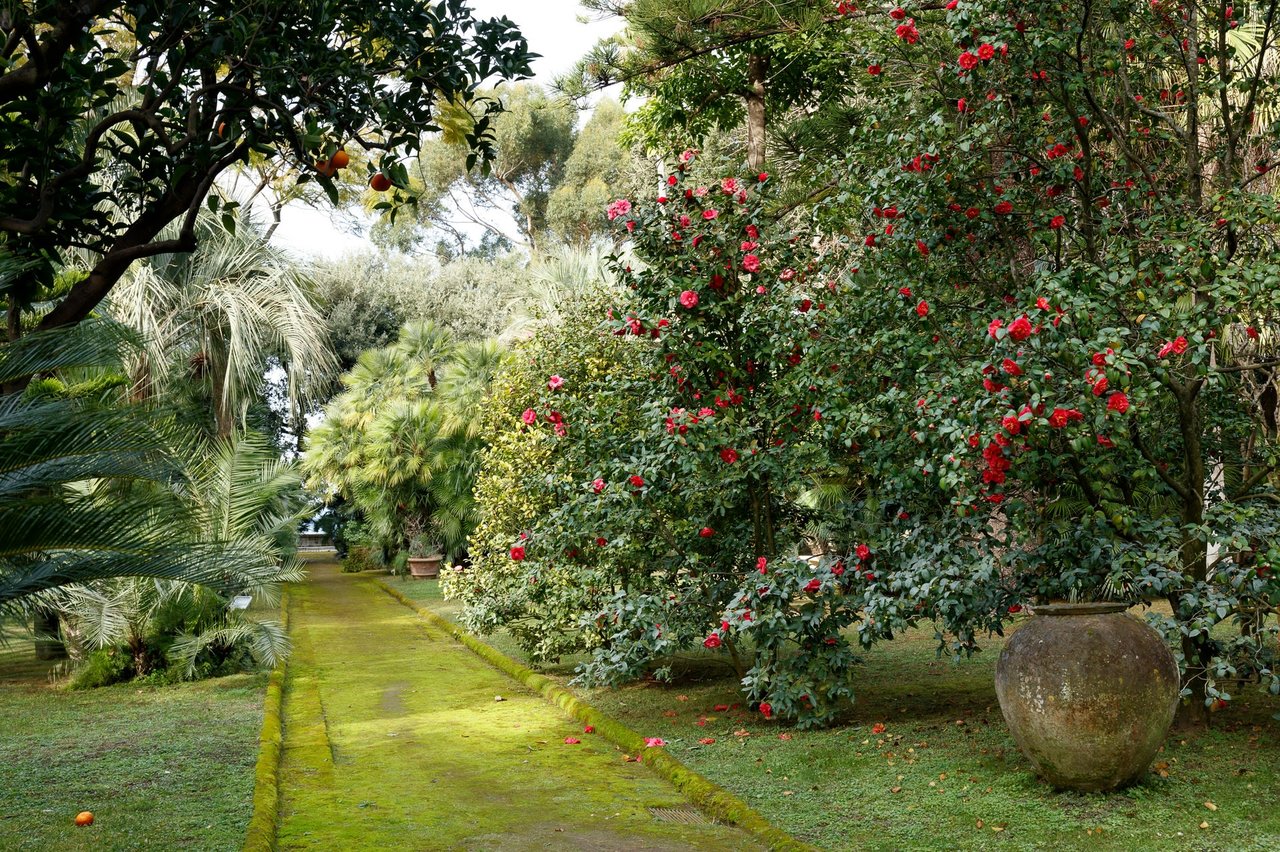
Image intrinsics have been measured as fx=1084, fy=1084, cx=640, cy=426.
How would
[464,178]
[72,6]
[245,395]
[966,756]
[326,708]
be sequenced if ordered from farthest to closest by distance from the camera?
[464,178] → [245,395] → [326,708] → [966,756] → [72,6]

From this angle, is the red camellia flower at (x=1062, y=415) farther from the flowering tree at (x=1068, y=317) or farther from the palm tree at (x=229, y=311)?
the palm tree at (x=229, y=311)

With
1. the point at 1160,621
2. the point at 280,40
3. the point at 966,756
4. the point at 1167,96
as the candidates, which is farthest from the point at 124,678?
the point at 1167,96

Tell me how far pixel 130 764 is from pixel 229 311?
11.0 meters

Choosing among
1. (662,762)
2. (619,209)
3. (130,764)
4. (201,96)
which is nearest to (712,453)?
(619,209)

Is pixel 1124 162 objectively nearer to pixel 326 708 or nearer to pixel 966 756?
pixel 966 756

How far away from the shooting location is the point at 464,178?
42344 mm

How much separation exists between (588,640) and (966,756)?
372 centimetres

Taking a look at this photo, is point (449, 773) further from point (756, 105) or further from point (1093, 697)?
point (756, 105)

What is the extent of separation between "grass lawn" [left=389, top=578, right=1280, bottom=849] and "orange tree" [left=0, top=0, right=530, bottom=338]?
3902 mm

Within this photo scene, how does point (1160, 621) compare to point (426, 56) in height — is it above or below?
below

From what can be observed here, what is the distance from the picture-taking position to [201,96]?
19.3 ft

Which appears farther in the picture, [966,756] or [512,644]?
[512,644]

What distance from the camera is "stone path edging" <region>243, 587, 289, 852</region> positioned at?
522 cm

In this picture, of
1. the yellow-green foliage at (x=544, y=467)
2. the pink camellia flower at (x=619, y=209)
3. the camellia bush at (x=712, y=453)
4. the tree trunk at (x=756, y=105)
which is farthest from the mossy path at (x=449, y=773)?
the tree trunk at (x=756, y=105)
